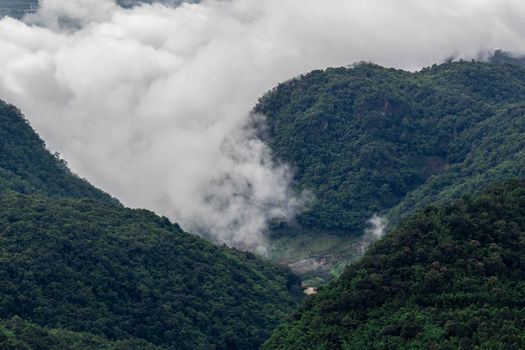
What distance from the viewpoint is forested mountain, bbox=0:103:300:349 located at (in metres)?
72.4

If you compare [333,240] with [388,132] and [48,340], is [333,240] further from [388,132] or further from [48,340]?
[48,340]

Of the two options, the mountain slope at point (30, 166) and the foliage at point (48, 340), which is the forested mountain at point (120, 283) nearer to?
the foliage at point (48, 340)

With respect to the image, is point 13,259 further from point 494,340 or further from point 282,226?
point 282,226

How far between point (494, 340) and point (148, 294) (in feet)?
89.7

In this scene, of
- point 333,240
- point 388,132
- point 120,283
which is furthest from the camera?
point 388,132

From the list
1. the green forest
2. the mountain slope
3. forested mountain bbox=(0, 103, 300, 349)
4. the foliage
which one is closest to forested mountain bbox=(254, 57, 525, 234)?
the green forest

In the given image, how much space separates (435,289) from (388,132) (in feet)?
171

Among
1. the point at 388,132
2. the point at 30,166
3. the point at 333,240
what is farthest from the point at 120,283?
the point at 388,132

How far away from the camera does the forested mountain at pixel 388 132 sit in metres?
106

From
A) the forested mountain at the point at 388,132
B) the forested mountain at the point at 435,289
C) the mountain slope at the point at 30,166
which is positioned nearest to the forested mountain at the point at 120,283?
the mountain slope at the point at 30,166

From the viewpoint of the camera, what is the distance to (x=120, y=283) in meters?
77.1

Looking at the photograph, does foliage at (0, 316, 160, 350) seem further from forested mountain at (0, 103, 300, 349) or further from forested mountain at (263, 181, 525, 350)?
forested mountain at (263, 181, 525, 350)

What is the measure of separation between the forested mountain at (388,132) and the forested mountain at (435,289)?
3205 cm

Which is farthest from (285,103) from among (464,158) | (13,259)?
(13,259)
